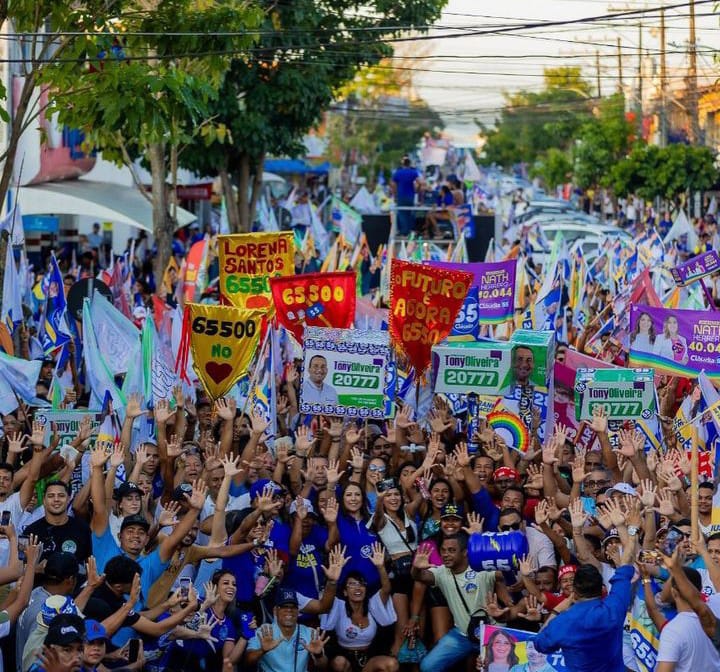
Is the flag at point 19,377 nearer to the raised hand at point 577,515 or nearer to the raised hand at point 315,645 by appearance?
the raised hand at point 315,645

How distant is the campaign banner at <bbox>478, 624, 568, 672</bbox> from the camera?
815 cm

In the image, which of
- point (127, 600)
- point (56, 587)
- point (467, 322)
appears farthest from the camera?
point (467, 322)

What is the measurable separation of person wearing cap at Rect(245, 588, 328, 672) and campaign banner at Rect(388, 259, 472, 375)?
13.6 feet

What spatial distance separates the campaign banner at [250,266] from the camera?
1504 cm

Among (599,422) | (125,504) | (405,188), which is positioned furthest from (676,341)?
(405,188)

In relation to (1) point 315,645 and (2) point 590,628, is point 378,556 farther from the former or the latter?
(2) point 590,628

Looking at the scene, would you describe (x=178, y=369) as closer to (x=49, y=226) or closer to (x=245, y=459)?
(x=245, y=459)

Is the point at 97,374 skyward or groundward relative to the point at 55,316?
groundward

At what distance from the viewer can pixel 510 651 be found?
823 cm

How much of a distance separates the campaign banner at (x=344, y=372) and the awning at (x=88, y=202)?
13605 mm

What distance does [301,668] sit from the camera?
886 cm

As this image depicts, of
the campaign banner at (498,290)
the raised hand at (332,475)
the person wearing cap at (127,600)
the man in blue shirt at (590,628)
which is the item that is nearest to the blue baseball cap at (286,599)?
the person wearing cap at (127,600)

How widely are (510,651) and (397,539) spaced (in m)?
1.61

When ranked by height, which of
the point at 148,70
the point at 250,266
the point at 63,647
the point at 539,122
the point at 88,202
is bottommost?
the point at 539,122
